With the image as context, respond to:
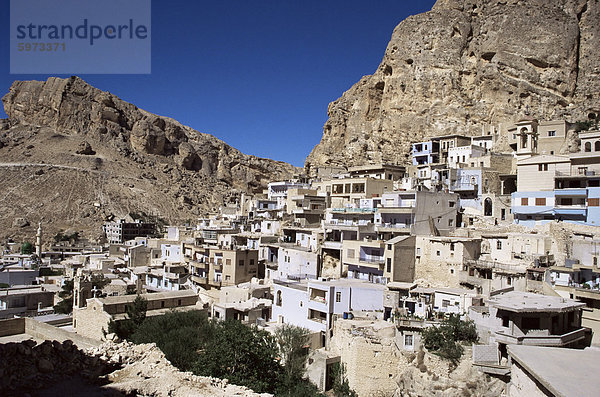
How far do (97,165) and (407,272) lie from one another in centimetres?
7321

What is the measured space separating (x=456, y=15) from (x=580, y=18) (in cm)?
1151

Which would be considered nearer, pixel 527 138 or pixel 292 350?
pixel 292 350

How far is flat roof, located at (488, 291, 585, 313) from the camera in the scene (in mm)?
14164

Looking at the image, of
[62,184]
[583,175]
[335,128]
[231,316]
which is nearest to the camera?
[231,316]

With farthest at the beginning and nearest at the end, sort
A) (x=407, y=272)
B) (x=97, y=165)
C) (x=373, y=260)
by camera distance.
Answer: (x=97, y=165) → (x=373, y=260) → (x=407, y=272)

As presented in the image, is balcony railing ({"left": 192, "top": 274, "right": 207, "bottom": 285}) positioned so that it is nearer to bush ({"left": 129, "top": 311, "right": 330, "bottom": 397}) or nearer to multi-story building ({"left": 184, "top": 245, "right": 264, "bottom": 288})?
multi-story building ({"left": 184, "top": 245, "right": 264, "bottom": 288})

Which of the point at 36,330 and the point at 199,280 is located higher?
the point at 199,280

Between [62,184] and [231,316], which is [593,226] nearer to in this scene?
[231,316]

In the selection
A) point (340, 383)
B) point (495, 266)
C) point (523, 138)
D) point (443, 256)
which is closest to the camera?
point (340, 383)

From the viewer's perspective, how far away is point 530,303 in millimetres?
14938

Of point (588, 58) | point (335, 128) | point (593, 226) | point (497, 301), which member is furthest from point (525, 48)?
point (497, 301)

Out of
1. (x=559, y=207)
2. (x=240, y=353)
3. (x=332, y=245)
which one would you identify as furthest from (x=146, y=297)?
(x=559, y=207)

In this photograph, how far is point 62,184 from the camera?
244 ft

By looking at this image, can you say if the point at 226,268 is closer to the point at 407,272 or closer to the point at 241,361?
the point at 407,272
